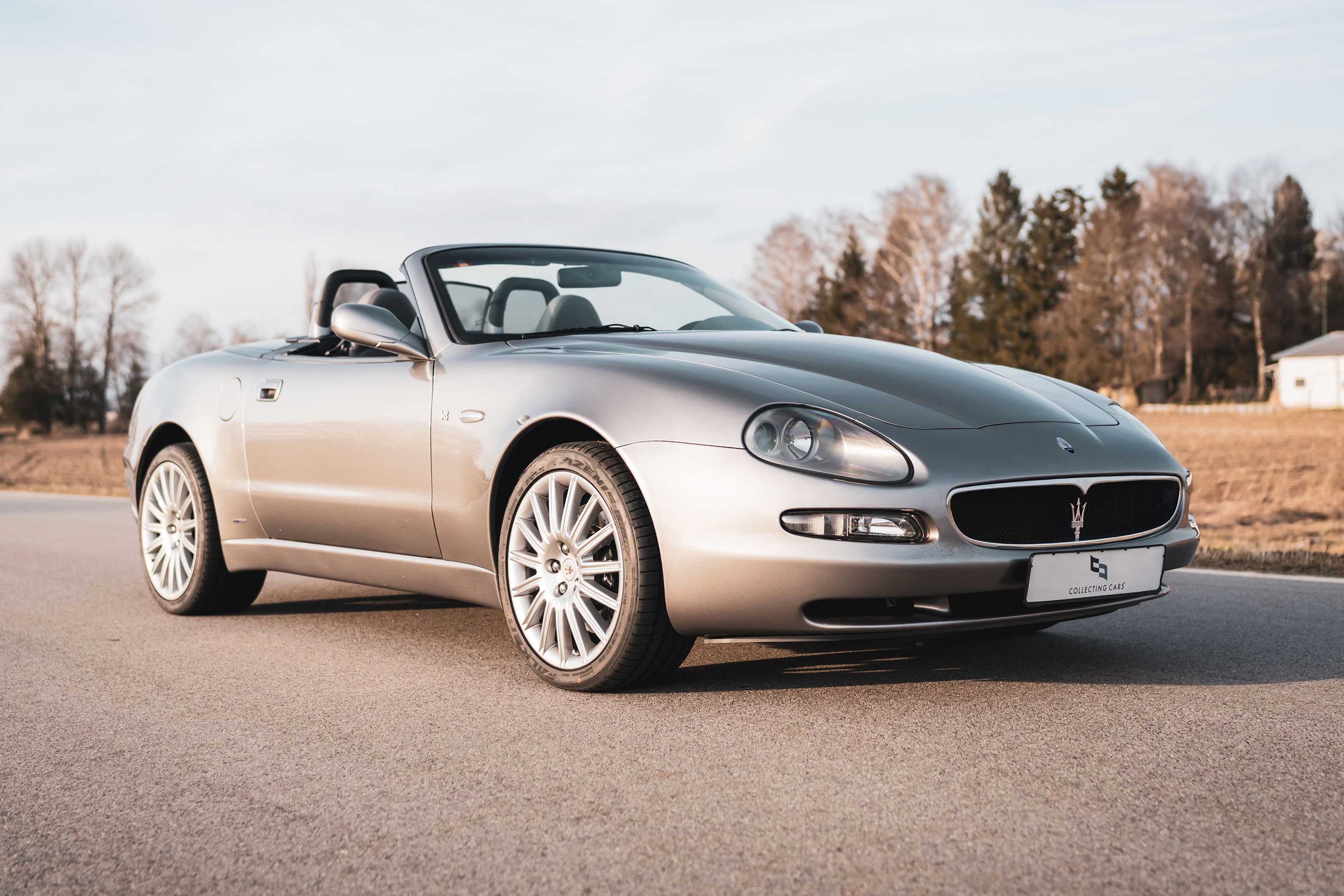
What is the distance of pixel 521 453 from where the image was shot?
3.91 metres

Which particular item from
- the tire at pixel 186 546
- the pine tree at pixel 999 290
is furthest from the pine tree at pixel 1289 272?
the tire at pixel 186 546

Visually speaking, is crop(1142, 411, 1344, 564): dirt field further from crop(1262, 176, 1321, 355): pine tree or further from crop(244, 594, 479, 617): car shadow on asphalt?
crop(1262, 176, 1321, 355): pine tree

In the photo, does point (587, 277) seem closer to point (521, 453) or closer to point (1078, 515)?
point (521, 453)

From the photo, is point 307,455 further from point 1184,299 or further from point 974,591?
point 1184,299

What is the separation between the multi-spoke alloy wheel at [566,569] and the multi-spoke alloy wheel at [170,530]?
216 centimetres

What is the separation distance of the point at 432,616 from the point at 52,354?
6549cm

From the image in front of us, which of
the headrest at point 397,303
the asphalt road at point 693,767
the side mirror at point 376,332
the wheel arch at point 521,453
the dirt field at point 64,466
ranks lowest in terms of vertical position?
the dirt field at point 64,466

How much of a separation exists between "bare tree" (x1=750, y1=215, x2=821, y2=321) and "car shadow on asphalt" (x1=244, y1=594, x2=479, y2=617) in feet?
160

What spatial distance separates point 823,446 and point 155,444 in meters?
3.78

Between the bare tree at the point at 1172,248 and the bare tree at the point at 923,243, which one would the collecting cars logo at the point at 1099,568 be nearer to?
the bare tree at the point at 923,243

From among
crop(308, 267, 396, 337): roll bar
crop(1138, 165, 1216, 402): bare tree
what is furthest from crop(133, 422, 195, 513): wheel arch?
crop(1138, 165, 1216, 402): bare tree

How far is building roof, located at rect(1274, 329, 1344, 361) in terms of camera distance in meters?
58.1

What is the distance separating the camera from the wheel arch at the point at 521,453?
3.79 metres

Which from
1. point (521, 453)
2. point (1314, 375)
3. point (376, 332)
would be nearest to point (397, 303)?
point (376, 332)
